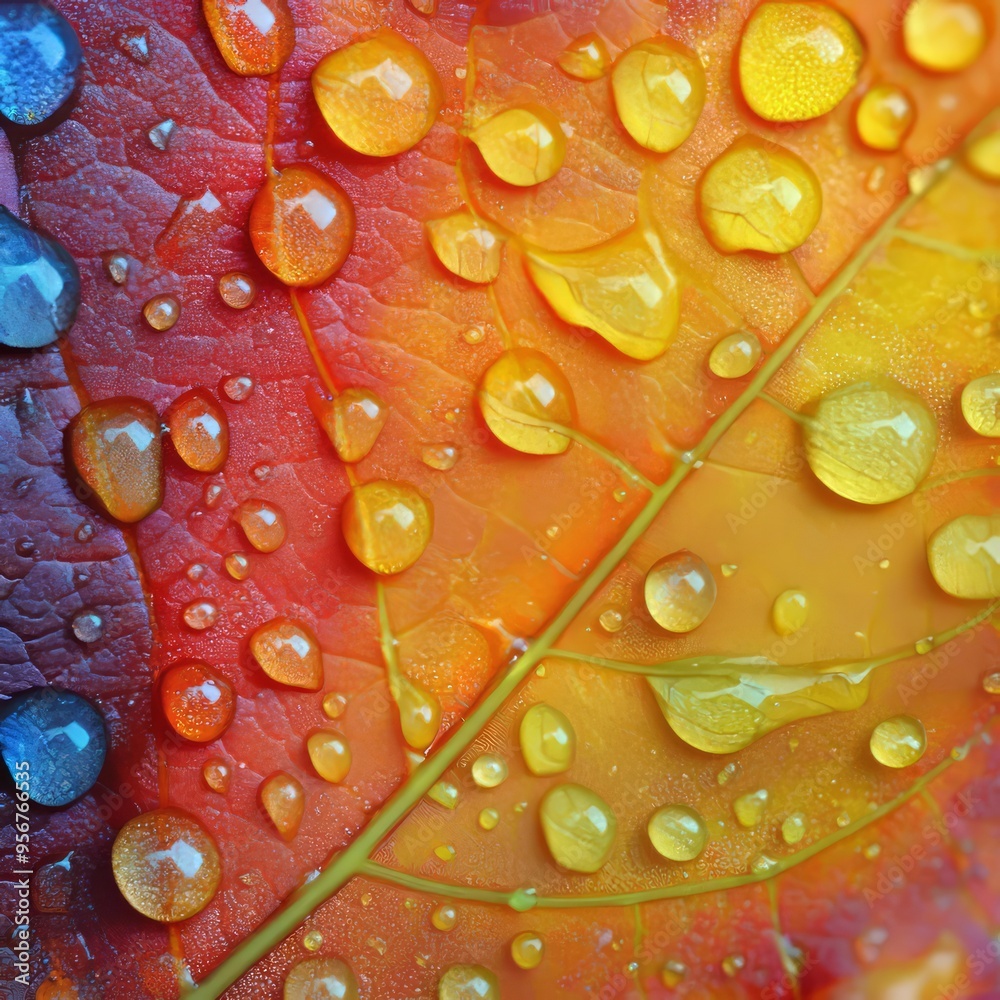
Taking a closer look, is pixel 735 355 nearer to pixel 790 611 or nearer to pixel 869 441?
pixel 869 441

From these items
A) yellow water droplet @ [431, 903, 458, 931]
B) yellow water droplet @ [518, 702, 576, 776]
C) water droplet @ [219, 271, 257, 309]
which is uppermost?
water droplet @ [219, 271, 257, 309]

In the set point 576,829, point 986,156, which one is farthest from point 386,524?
point 986,156

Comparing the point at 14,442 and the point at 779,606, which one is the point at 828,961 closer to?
the point at 779,606

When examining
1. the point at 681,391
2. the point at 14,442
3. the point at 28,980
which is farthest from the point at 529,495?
the point at 28,980

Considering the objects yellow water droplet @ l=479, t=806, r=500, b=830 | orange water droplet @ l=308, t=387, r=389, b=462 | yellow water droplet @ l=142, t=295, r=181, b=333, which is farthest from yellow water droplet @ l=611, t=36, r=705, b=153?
yellow water droplet @ l=479, t=806, r=500, b=830

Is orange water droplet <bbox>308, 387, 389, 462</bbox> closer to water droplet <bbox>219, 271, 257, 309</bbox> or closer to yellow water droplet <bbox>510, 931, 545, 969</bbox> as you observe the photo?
water droplet <bbox>219, 271, 257, 309</bbox>
